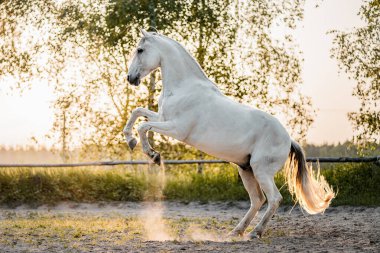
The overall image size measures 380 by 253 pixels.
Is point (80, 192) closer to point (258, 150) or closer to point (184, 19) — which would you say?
point (184, 19)

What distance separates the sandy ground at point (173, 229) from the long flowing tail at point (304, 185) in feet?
1.22

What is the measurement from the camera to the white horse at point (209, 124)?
7477 mm

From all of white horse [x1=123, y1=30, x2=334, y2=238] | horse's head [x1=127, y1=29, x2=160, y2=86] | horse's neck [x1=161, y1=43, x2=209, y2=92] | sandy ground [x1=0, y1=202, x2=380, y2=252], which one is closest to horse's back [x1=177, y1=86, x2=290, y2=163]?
white horse [x1=123, y1=30, x2=334, y2=238]

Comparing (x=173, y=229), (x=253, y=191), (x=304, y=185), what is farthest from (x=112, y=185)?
(x=304, y=185)

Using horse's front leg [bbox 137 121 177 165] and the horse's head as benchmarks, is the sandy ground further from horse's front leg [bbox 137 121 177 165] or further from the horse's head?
the horse's head

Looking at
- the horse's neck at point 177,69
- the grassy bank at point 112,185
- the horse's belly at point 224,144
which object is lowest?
the grassy bank at point 112,185

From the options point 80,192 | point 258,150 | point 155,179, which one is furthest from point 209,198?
point 258,150

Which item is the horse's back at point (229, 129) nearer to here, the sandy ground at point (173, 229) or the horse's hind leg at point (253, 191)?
the horse's hind leg at point (253, 191)

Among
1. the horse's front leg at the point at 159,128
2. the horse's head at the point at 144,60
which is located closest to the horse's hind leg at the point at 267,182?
the horse's front leg at the point at 159,128

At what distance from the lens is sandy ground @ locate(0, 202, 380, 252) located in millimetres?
6848

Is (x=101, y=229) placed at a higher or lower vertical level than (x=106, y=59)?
lower

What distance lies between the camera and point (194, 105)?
756 centimetres

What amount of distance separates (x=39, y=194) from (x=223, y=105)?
24.7 ft

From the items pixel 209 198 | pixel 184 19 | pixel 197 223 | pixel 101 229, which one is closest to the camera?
pixel 101 229
